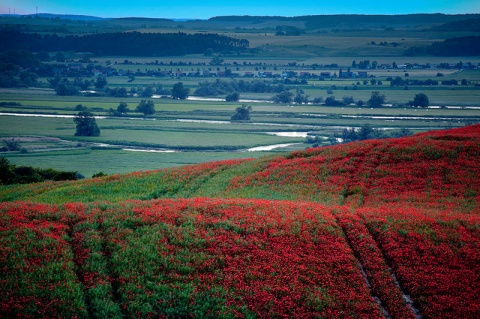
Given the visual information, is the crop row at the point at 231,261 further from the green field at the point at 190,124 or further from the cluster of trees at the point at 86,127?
the cluster of trees at the point at 86,127

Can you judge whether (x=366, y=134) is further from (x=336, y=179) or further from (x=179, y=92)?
(x=179, y=92)

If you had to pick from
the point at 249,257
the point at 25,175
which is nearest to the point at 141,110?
the point at 25,175

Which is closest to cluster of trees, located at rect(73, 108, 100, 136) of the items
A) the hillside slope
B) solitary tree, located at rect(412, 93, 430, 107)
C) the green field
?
the green field

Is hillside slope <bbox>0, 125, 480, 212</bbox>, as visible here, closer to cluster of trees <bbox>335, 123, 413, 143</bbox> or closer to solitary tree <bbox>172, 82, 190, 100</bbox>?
cluster of trees <bbox>335, 123, 413, 143</bbox>

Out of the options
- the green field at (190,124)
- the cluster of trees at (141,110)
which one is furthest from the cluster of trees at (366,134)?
the cluster of trees at (141,110)

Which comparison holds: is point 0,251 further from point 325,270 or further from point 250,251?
point 325,270
